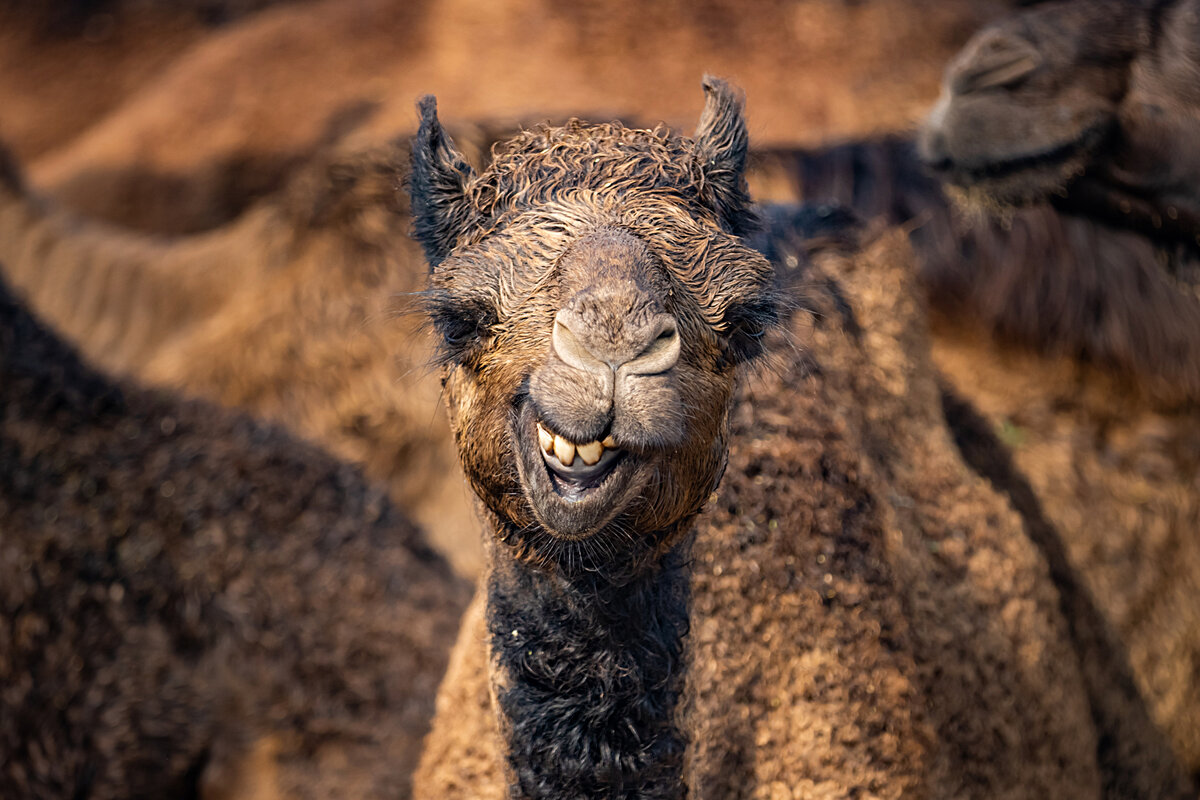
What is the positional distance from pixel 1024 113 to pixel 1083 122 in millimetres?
232

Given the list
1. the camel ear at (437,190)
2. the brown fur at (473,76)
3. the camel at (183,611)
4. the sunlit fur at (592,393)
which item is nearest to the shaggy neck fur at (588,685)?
the sunlit fur at (592,393)

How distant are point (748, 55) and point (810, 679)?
20.1ft

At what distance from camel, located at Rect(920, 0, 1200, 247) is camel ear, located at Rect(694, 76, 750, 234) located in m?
2.13

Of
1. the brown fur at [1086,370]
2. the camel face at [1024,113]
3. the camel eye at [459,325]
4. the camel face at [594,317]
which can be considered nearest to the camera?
the camel face at [594,317]

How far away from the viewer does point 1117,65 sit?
4.13 metres

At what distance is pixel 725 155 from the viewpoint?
6.73 ft

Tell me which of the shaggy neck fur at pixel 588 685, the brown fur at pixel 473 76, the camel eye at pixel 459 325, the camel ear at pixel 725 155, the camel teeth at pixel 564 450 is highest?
the camel ear at pixel 725 155

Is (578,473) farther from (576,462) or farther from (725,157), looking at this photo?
(725,157)

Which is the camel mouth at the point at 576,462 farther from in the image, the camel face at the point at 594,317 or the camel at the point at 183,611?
the camel at the point at 183,611

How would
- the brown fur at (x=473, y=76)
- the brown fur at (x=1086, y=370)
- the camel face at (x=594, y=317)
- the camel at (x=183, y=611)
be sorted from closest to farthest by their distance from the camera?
the camel face at (x=594, y=317) → the camel at (x=183, y=611) → the brown fur at (x=1086, y=370) → the brown fur at (x=473, y=76)

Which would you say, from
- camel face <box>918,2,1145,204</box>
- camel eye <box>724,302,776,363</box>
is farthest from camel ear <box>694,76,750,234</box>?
camel face <box>918,2,1145,204</box>

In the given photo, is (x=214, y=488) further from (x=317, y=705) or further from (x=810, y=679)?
(x=810, y=679)

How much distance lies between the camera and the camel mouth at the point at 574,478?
64.2 inches

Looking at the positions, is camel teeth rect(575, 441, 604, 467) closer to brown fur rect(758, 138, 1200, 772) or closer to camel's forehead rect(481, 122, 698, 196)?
camel's forehead rect(481, 122, 698, 196)
